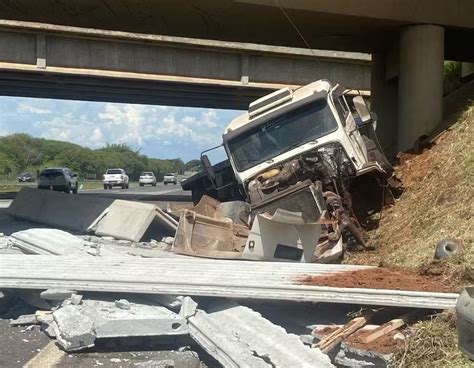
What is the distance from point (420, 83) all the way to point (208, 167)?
6374 mm

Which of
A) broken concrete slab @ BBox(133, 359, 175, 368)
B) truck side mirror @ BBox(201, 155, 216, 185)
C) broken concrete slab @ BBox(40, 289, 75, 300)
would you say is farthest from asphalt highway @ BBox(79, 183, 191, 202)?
broken concrete slab @ BBox(133, 359, 175, 368)

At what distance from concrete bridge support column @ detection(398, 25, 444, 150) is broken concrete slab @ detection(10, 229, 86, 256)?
29.7ft

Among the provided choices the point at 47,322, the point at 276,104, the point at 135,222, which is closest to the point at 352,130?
the point at 276,104

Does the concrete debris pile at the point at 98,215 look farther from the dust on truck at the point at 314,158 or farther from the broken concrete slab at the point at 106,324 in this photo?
the broken concrete slab at the point at 106,324

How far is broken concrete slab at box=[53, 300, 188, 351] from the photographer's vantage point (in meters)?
5.55

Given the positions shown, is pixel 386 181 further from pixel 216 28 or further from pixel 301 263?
pixel 216 28

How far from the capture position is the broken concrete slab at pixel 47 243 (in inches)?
374

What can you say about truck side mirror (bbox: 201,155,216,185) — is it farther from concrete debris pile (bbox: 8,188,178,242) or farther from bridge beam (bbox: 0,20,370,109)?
bridge beam (bbox: 0,20,370,109)

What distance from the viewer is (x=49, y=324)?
20.1 feet

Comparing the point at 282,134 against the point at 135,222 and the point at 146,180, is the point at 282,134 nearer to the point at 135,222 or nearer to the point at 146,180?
the point at 135,222

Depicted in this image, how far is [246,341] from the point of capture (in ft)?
17.1

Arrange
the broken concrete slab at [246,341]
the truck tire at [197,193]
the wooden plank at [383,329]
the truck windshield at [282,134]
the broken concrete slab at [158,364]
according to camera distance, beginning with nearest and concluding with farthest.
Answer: the broken concrete slab at [246,341]
the broken concrete slab at [158,364]
the wooden plank at [383,329]
the truck windshield at [282,134]
the truck tire at [197,193]

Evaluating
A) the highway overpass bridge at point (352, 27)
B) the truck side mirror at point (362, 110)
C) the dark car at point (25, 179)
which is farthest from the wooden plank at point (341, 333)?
the dark car at point (25, 179)

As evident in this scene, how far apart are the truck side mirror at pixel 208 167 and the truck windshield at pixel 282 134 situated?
7.15 feet
